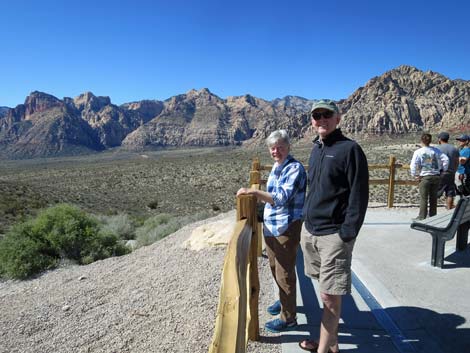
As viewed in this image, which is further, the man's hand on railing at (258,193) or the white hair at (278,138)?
the white hair at (278,138)

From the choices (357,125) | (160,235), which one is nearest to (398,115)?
(357,125)

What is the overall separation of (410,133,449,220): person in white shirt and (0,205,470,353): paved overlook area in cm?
80

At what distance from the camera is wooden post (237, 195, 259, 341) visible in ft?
10.2

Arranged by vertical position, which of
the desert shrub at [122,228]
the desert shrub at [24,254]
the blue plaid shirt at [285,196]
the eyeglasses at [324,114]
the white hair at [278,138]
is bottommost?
the desert shrub at [122,228]

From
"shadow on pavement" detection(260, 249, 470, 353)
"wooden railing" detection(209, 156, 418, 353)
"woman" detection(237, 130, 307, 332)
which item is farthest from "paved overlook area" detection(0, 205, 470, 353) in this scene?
"woman" detection(237, 130, 307, 332)

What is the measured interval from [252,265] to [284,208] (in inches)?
21.8

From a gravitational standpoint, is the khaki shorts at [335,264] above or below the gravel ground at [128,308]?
above

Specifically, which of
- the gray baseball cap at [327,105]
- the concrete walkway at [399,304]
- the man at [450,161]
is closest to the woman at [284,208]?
the gray baseball cap at [327,105]

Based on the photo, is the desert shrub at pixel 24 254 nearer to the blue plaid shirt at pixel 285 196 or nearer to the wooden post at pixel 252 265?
the wooden post at pixel 252 265

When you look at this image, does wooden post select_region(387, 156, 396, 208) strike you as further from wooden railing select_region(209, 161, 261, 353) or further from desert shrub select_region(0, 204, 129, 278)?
wooden railing select_region(209, 161, 261, 353)

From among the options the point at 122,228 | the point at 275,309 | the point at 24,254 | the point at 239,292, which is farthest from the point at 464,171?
the point at 122,228

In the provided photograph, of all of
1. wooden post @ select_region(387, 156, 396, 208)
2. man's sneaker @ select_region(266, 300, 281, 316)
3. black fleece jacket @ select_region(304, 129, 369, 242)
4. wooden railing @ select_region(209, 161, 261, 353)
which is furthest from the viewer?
wooden post @ select_region(387, 156, 396, 208)

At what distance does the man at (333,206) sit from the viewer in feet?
8.64

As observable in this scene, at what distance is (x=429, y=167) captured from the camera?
22.8 feet
